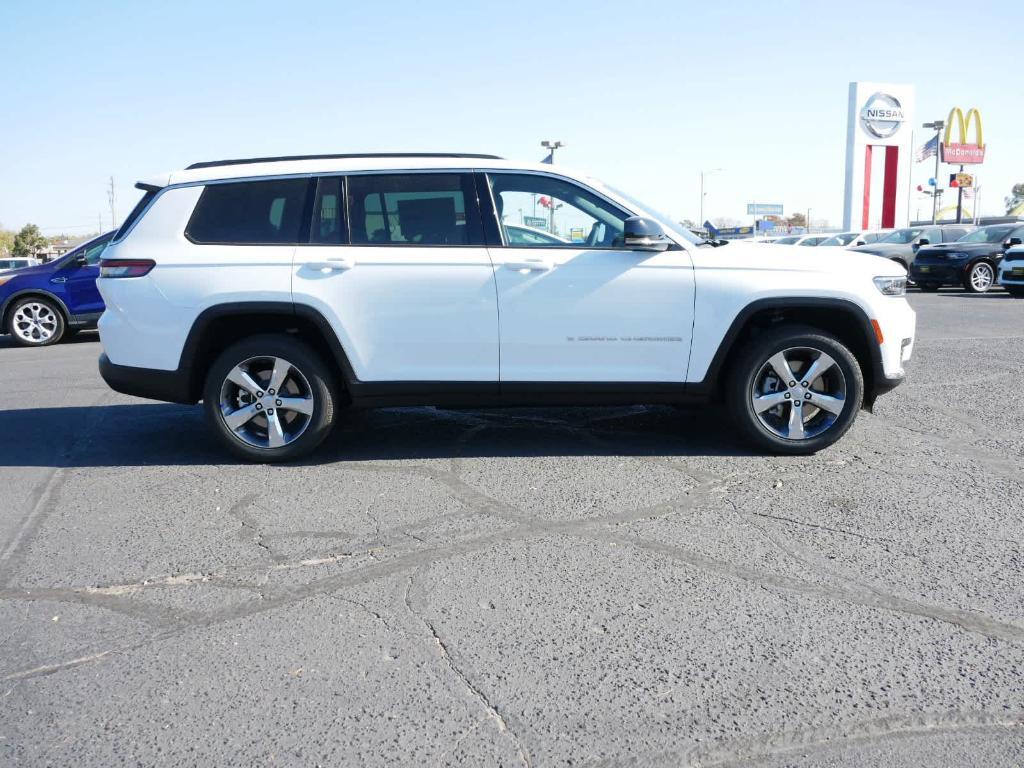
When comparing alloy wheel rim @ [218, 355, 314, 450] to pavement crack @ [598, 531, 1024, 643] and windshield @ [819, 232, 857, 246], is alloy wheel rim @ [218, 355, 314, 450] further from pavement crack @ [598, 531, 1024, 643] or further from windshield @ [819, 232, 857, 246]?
windshield @ [819, 232, 857, 246]

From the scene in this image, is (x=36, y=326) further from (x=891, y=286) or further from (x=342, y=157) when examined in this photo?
(x=891, y=286)

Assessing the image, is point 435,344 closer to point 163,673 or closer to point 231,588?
point 231,588

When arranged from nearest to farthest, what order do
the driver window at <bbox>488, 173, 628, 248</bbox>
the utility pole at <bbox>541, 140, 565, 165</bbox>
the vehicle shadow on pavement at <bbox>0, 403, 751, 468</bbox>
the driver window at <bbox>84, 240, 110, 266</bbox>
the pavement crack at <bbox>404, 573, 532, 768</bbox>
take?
the pavement crack at <bbox>404, 573, 532, 768</bbox> < the driver window at <bbox>488, 173, 628, 248</bbox> < the vehicle shadow on pavement at <bbox>0, 403, 751, 468</bbox> < the driver window at <bbox>84, 240, 110, 266</bbox> < the utility pole at <bbox>541, 140, 565, 165</bbox>

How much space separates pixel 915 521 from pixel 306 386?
355 cm

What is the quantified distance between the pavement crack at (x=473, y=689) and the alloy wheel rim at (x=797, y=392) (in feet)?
9.56

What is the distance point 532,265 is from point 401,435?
5.73ft

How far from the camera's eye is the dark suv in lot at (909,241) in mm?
A: 22547

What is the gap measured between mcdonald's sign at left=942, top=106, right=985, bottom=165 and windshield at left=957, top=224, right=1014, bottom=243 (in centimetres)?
3883

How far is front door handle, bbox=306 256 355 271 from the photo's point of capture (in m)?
5.25

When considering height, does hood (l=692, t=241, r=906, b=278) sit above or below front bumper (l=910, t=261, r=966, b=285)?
above

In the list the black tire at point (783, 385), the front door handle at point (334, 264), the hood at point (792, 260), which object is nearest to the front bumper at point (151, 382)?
the front door handle at point (334, 264)

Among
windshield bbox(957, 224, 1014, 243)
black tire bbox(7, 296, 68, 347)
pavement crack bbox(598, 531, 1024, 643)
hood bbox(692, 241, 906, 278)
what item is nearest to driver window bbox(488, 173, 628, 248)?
hood bbox(692, 241, 906, 278)

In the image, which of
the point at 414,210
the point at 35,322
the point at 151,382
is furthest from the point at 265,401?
the point at 35,322

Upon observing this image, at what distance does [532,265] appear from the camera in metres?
5.24
